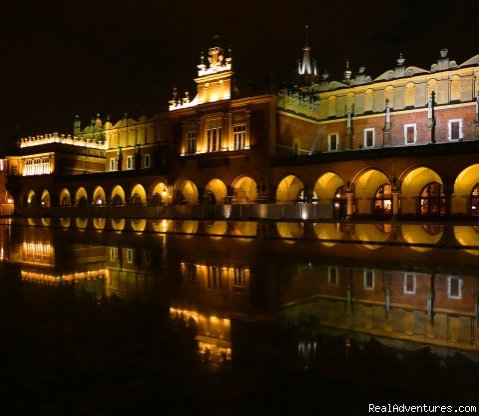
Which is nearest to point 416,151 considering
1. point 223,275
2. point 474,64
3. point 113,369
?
point 474,64

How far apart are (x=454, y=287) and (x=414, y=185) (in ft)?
96.6

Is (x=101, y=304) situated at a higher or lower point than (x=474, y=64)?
lower

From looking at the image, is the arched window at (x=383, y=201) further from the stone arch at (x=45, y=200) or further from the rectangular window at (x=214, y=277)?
the stone arch at (x=45, y=200)

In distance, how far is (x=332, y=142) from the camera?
45.0 meters

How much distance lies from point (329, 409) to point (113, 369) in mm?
1763

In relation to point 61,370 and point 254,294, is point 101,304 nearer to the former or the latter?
point 254,294

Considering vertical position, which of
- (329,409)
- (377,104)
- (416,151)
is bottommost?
(329,409)

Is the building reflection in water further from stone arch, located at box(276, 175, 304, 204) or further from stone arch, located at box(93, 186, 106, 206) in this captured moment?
stone arch, located at box(93, 186, 106, 206)

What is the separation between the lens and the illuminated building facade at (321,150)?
32469mm

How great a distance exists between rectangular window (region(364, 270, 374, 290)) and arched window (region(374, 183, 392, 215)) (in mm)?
28429

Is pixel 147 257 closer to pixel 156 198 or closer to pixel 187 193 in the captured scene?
pixel 187 193

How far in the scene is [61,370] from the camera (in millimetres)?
4035

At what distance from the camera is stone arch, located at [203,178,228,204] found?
43.1 metres

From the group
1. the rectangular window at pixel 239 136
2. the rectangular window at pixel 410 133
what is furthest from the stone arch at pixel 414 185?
the rectangular window at pixel 239 136
